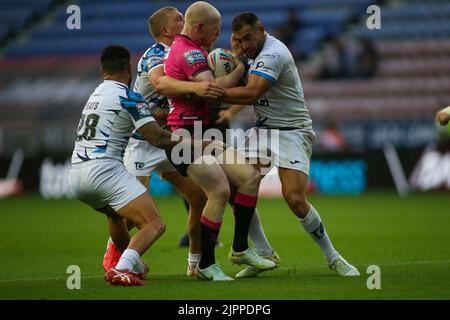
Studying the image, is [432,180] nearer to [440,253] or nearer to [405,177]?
[405,177]

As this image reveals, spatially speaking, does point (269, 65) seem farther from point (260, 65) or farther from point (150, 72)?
point (150, 72)

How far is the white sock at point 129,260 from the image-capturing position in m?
6.99

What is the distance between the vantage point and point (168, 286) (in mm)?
7035

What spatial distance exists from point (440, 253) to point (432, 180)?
372 inches

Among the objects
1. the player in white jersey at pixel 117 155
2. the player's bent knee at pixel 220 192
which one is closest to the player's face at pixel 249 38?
the player in white jersey at pixel 117 155

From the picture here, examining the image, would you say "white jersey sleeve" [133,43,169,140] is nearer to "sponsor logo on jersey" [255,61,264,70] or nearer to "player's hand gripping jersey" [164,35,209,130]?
"player's hand gripping jersey" [164,35,209,130]

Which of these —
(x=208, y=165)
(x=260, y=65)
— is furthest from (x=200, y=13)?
(x=208, y=165)

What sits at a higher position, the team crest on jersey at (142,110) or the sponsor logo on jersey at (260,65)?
the sponsor logo on jersey at (260,65)

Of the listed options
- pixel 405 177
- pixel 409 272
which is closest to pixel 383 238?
pixel 409 272

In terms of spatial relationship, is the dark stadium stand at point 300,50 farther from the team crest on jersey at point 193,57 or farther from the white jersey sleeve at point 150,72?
the team crest on jersey at point 193,57

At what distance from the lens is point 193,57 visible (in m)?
7.36

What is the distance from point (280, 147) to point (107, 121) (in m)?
1.54

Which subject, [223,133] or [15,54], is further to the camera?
[15,54]

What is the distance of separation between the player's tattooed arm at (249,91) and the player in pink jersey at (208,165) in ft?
0.46
